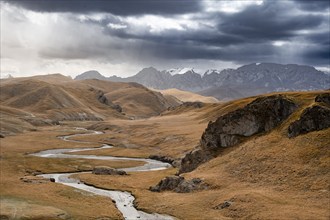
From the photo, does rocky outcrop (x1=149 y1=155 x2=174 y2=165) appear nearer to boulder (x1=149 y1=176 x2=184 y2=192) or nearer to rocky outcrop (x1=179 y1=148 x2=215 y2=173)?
rocky outcrop (x1=179 y1=148 x2=215 y2=173)

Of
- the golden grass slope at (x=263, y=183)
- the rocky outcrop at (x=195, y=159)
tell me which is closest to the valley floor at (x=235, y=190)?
the golden grass slope at (x=263, y=183)

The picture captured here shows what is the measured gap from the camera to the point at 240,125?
10275cm

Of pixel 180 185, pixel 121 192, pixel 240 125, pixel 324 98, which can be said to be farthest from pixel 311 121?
pixel 121 192

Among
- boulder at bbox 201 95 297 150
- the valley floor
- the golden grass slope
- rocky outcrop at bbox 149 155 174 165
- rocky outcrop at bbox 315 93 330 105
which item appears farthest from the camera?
rocky outcrop at bbox 149 155 174 165

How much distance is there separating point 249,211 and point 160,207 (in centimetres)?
1799

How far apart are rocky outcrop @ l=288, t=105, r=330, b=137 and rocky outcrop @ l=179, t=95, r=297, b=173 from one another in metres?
9.40

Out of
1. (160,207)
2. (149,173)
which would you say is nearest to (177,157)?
(149,173)

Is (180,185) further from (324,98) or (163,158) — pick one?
(163,158)

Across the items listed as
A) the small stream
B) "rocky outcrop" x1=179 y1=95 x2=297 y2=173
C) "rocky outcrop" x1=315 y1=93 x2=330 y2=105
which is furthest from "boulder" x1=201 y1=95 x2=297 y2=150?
the small stream

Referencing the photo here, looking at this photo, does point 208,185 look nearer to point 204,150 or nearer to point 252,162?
point 252,162

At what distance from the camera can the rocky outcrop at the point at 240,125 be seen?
98625 millimetres

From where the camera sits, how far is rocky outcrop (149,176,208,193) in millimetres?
84500

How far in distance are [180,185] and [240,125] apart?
25613 mm

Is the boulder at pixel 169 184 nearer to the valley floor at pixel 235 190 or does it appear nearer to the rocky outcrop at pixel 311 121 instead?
the valley floor at pixel 235 190
